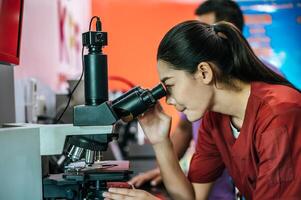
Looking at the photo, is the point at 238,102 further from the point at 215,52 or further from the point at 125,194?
the point at 125,194

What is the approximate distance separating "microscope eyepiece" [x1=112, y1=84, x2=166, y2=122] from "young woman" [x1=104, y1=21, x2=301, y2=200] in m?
0.10

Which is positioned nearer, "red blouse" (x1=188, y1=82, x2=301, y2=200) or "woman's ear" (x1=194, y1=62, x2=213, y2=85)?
"red blouse" (x1=188, y1=82, x2=301, y2=200)

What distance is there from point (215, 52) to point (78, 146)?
44cm

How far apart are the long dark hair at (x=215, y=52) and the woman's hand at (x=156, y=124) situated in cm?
32

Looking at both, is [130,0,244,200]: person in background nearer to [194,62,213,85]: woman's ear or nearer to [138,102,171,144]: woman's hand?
[138,102,171,144]: woman's hand

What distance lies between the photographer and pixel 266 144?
1083 mm

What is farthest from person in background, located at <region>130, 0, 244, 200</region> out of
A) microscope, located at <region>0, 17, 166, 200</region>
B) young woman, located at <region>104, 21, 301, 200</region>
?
microscope, located at <region>0, 17, 166, 200</region>

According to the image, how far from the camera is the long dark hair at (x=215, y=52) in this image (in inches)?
46.8

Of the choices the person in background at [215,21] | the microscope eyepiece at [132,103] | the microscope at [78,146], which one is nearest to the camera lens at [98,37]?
the microscope at [78,146]

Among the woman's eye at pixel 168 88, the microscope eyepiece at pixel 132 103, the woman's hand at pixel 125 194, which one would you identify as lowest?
the woman's hand at pixel 125 194

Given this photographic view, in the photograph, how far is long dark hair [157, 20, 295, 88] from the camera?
1.19 meters

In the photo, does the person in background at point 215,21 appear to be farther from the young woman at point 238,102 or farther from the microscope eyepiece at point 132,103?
the microscope eyepiece at point 132,103

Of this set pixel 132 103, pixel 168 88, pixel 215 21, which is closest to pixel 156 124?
pixel 168 88

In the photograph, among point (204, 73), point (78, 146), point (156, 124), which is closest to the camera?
point (78, 146)
